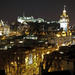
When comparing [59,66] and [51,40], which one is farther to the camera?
[51,40]

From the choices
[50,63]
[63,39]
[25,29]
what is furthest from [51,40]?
[50,63]

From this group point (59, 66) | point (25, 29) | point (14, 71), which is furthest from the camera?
point (25, 29)

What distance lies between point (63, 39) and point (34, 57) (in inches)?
567

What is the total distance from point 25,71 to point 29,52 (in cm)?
222

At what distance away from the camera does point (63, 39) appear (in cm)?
2939

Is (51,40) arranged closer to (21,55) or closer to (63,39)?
(63,39)

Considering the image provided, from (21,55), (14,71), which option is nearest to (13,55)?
(21,55)

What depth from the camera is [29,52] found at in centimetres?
1602

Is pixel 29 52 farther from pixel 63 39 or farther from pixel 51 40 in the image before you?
pixel 63 39

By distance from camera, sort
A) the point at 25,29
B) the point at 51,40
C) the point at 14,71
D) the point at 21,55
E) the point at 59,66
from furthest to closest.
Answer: the point at 25,29, the point at 51,40, the point at 21,55, the point at 14,71, the point at 59,66

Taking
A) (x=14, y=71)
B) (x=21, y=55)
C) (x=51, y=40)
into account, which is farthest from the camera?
(x=51, y=40)

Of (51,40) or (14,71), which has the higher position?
(51,40)

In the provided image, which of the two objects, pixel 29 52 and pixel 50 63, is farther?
pixel 29 52

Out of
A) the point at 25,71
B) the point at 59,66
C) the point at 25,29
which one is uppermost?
the point at 25,29
